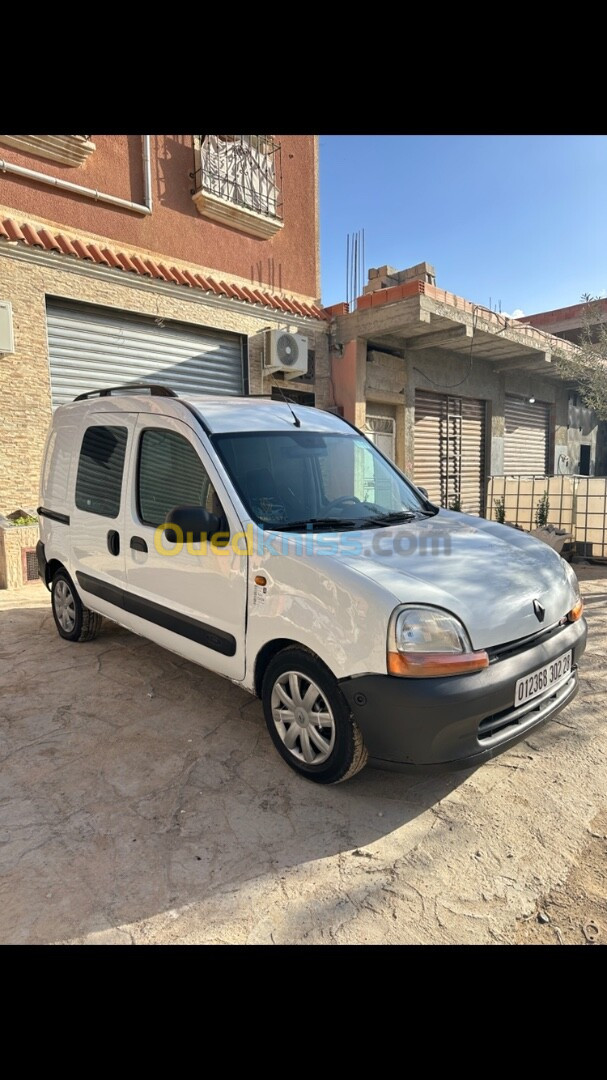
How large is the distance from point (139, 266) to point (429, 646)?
7.63 metres

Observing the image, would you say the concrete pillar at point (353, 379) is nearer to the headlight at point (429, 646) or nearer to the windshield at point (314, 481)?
the windshield at point (314, 481)

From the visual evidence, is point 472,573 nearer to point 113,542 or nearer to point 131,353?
point 113,542

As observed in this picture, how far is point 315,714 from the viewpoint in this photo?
262cm

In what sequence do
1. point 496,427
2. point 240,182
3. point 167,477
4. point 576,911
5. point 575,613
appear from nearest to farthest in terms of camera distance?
1. point 576,911
2. point 575,613
3. point 167,477
4. point 240,182
5. point 496,427

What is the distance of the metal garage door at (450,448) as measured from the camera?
12.0 m

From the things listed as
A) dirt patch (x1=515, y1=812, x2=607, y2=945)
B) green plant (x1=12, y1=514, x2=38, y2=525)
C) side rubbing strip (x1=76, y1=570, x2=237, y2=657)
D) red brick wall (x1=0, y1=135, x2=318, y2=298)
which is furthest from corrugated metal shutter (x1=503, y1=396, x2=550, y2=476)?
dirt patch (x1=515, y1=812, x2=607, y2=945)

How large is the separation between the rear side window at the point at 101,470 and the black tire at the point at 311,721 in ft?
6.08

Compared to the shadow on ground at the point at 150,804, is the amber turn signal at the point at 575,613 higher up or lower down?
higher up

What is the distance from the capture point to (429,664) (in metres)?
2.28

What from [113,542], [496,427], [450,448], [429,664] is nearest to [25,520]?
[113,542]

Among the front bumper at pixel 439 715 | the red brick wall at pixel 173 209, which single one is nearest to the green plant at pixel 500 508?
the red brick wall at pixel 173 209
